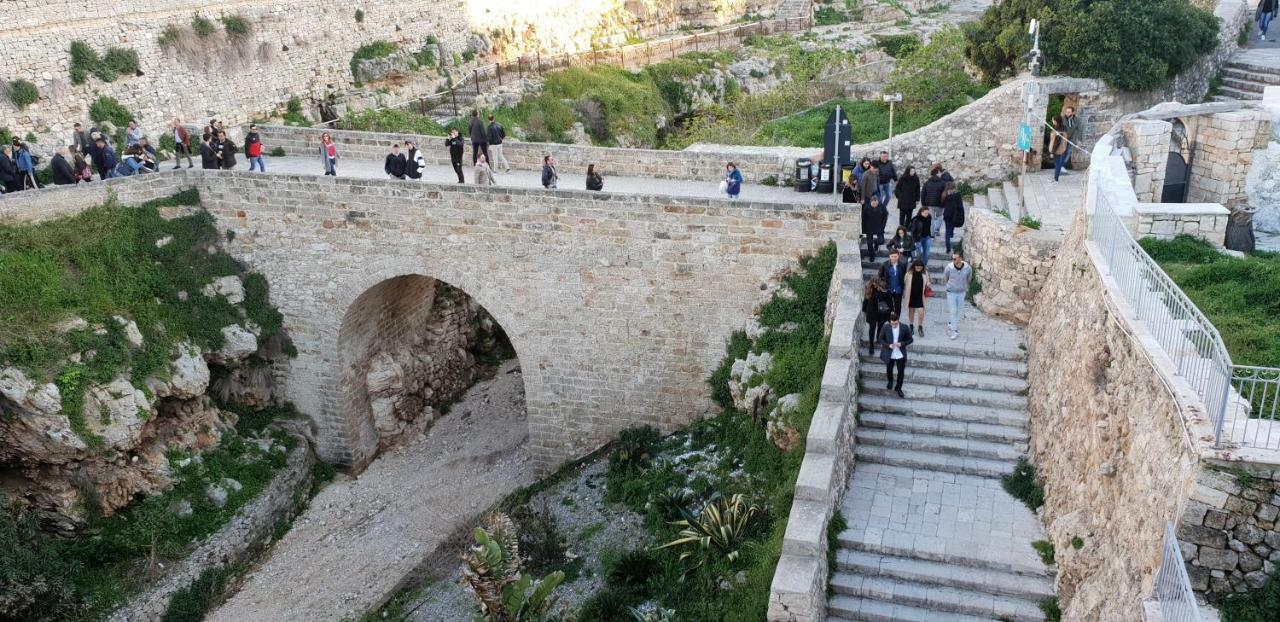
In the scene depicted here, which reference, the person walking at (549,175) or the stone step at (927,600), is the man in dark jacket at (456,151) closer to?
the person walking at (549,175)

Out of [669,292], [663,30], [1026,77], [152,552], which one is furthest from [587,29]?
[152,552]

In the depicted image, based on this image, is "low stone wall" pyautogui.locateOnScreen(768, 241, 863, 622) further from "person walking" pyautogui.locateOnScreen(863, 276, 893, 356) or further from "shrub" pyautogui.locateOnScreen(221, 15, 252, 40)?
"shrub" pyautogui.locateOnScreen(221, 15, 252, 40)

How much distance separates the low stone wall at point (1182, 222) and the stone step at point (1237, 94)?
9.58 metres

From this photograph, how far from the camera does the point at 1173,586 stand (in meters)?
6.56

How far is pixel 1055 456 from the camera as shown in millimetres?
9922

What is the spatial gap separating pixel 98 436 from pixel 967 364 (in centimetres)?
1147

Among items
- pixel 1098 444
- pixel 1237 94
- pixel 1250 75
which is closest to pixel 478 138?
pixel 1098 444

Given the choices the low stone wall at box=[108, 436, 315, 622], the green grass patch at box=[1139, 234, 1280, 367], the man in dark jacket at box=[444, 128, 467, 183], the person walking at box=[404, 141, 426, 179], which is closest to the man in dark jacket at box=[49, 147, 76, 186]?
the person walking at box=[404, 141, 426, 179]

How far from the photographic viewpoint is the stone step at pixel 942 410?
11.1 meters

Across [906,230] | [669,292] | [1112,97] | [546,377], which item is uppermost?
[1112,97]

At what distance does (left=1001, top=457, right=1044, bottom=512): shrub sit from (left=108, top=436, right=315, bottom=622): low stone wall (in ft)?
35.0

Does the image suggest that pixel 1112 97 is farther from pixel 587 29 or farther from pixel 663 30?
pixel 663 30

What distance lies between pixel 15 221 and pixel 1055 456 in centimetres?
1442

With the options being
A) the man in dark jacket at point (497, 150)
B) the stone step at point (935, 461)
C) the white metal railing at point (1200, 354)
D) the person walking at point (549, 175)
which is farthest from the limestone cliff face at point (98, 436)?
the white metal railing at point (1200, 354)
